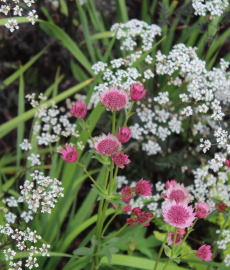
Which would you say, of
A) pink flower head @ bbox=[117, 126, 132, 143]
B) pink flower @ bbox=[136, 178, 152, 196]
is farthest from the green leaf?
pink flower head @ bbox=[117, 126, 132, 143]

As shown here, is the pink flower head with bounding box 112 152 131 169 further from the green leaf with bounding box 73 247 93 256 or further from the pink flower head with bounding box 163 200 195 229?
the green leaf with bounding box 73 247 93 256

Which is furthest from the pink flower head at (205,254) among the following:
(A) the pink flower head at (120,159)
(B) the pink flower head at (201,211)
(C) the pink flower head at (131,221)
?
(A) the pink flower head at (120,159)

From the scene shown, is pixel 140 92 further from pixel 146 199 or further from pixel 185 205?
pixel 146 199

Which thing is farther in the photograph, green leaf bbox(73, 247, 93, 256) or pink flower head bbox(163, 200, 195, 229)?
green leaf bbox(73, 247, 93, 256)

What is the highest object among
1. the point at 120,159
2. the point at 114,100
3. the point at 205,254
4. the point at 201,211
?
the point at 114,100

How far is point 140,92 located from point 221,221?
2.70 ft

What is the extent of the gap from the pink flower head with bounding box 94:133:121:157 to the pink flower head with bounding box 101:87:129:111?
0.09 meters

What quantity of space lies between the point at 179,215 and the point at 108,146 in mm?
269

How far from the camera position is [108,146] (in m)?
0.80

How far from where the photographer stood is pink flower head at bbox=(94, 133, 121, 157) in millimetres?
790

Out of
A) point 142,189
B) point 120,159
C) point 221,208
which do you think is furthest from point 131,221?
point 221,208

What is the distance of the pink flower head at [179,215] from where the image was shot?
0.77 meters

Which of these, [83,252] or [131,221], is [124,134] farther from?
[83,252]

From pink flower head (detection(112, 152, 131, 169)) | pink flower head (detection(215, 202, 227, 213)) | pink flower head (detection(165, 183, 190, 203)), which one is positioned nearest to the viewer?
pink flower head (detection(112, 152, 131, 169))
